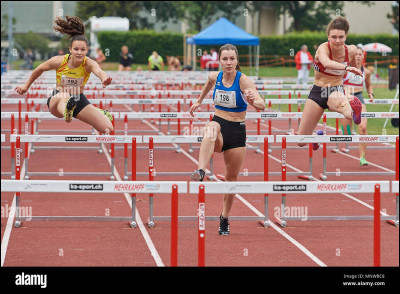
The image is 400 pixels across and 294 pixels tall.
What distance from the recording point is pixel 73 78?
29.3 feet

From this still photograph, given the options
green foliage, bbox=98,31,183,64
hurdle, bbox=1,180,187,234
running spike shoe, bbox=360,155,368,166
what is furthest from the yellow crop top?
green foliage, bbox=98,31,183,64

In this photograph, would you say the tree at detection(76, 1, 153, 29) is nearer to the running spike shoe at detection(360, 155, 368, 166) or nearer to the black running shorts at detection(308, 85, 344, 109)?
the running spike shoe at detection(360, 155, 368, 166)

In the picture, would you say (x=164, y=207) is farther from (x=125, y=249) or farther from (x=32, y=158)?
(x=32, y=158)

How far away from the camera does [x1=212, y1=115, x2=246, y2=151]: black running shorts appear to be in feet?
26.1

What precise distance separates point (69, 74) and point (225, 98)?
1999 millimetres

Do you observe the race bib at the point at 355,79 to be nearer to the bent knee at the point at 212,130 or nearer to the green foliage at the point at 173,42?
the bent knee at the point at 212,130

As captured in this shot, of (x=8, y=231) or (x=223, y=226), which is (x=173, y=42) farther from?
(x=223, y=226)

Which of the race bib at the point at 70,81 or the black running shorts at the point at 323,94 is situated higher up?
the race bib at the point at 70,81

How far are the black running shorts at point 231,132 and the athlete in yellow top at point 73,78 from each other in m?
1.62

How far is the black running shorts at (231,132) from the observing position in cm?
797

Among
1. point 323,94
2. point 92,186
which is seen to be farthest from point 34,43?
point 92,186

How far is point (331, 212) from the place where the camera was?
10383 millimetres

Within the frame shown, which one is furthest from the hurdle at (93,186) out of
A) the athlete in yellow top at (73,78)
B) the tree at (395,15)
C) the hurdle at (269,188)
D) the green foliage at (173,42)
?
the tree at (395,15)

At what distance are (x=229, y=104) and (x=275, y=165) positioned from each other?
22.5 ft
